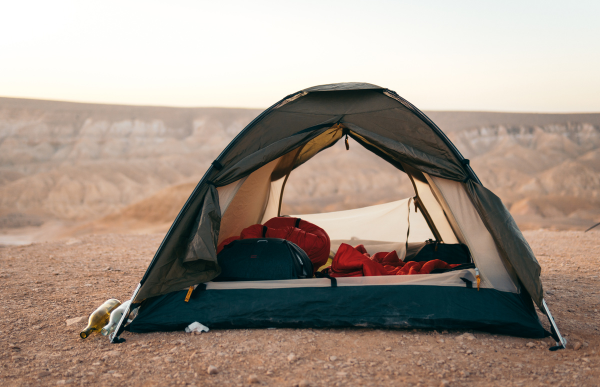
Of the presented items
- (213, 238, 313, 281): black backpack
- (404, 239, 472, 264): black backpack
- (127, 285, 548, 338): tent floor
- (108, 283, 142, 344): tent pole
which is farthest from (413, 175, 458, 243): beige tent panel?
(108, 283, 142, 344): tent pole

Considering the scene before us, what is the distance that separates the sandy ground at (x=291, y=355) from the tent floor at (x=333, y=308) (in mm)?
81

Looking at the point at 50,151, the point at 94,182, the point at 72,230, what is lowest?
the point at 72,230

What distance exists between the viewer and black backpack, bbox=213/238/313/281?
356 centimetres

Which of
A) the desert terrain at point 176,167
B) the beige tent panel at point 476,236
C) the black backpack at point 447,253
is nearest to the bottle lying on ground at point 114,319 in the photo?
the beige tent panel at point 476,236

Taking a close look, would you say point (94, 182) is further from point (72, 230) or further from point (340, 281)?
point (340, 281)

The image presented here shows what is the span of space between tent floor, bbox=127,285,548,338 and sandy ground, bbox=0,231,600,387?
0.27 ft

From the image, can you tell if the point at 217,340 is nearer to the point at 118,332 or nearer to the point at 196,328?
the point at 196,328

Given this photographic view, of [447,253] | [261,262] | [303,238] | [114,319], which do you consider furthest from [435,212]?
[114,319]

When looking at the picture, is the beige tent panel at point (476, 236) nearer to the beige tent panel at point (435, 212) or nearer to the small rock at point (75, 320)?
the beige tent panel at point (435, 212)

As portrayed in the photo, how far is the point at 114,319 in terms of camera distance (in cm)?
337

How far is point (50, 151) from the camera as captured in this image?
35.5 metres

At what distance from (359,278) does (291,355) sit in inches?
36.2

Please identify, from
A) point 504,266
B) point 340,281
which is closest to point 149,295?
point 340,281

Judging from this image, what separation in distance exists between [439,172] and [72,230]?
2351 cm
